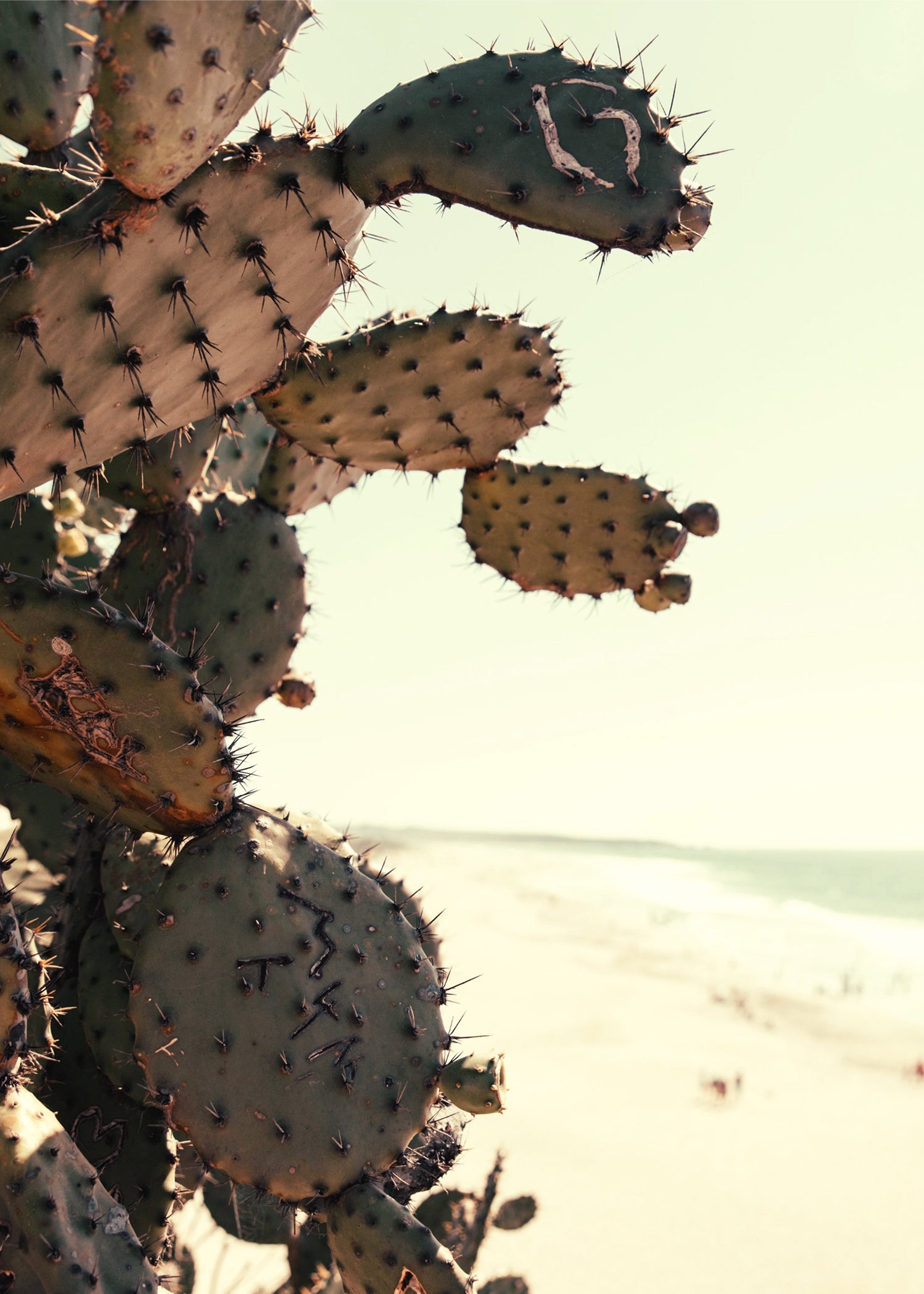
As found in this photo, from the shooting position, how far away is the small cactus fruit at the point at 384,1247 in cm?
171

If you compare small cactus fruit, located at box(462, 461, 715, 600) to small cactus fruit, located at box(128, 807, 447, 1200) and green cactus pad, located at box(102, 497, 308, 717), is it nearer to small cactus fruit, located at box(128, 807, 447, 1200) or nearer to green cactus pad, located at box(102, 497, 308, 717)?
green cactus pad, located at box(102, 497, 308, 717)

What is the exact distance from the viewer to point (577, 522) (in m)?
2.85

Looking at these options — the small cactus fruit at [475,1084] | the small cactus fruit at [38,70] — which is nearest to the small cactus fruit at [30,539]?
the small cactus fruit at [38,70]

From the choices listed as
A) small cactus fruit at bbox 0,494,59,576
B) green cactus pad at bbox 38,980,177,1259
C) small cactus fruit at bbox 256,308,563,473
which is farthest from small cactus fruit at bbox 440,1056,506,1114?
small cactus fruit at bbox 0,494,59,576

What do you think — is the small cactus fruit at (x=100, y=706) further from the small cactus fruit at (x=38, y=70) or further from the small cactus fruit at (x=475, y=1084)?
the small cactus fruit at (x=38, y=70)

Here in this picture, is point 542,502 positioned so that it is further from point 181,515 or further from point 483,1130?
point 483,1130

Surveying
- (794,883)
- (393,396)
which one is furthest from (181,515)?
(794,883)

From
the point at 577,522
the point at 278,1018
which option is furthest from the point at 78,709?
the point at 577,522

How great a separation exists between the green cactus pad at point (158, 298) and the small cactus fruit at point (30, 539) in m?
1.15

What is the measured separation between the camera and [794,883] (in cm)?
3584

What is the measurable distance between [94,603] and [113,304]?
512 millimetres

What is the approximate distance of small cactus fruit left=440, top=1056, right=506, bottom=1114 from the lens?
179 centimetres

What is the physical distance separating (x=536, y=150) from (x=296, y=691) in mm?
1847

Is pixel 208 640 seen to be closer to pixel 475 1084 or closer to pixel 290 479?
pixel 290 479
